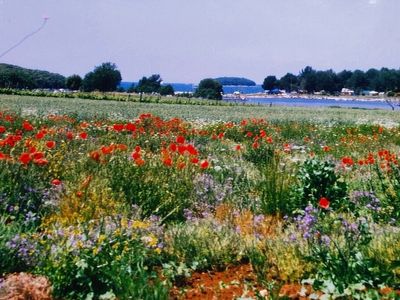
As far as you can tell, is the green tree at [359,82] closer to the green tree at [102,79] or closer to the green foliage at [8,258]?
the green tree at [102,79]

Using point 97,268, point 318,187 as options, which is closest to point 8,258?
point 97,268

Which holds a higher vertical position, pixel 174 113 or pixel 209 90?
pixel 209 90

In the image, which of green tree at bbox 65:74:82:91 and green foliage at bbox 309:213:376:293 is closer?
green foliage at bbox 309:213:376:293

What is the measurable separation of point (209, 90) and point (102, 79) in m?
29.1

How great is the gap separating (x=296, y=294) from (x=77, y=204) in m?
2.79

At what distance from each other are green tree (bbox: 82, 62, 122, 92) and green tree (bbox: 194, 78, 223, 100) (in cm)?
2248

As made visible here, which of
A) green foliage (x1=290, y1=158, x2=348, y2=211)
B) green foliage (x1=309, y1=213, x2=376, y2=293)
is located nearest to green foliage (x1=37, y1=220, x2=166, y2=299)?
green foliage (x1=309, y1=213, x2=376, y2=293)

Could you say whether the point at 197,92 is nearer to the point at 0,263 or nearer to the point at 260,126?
the point at 260,126

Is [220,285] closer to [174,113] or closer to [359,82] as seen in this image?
[174,113]

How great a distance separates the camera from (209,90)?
4178 inches

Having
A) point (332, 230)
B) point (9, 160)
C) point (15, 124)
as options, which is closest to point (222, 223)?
point (332, 230)

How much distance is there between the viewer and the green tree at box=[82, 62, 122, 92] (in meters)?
116

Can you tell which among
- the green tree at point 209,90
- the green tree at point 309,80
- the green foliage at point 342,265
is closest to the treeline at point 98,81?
the green tree at point 209,90

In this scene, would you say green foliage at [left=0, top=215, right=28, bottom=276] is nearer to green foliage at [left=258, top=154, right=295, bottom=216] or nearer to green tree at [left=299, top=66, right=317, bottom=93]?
green foliage at [left=258, top=154, right=295, bottom=216]
